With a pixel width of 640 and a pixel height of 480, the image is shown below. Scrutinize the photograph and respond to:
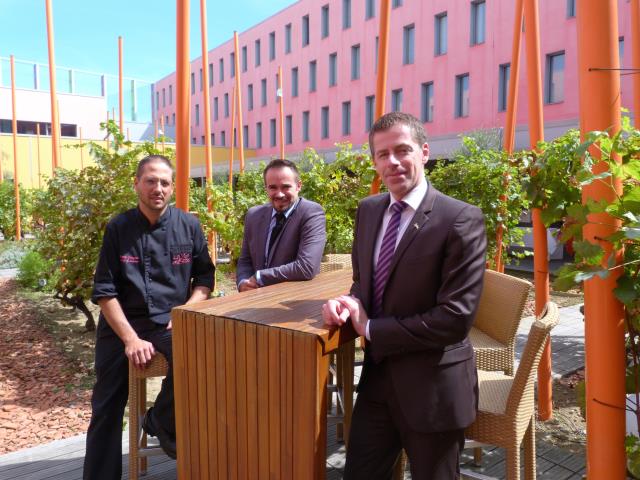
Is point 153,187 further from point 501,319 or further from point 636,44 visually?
point 636,44

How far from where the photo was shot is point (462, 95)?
24734 millimetres

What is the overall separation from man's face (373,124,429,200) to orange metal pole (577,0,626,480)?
0.58m

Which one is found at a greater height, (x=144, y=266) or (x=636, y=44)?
(x=636, y=44)

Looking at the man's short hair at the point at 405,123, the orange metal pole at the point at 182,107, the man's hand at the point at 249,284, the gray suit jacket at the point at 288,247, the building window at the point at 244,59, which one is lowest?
the man's hand at the point at 249,284

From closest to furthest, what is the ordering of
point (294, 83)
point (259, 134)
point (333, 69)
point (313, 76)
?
point (333, 69) < point (313, 76) < point (294, 83) < point (259, 134)

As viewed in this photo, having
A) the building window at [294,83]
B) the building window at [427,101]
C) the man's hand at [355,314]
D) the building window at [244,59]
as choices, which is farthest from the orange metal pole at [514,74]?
the building window at [244,59]

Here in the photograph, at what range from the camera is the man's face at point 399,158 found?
2047 millimetres

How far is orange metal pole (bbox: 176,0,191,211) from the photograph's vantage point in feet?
12.9

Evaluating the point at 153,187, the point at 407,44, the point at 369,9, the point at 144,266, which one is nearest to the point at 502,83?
the point at 407,44

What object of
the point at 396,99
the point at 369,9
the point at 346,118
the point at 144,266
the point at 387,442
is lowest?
the point at 387,442

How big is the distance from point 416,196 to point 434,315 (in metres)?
0.45

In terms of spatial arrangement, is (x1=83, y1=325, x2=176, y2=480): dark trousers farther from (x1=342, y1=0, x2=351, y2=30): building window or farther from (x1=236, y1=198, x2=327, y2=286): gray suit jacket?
(x1=342, y1=0, x2=351, y2=30): building window

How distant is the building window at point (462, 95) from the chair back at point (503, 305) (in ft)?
72.9

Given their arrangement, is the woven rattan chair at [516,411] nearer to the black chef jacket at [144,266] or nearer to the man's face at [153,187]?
the black chef jacket at [144,266]
